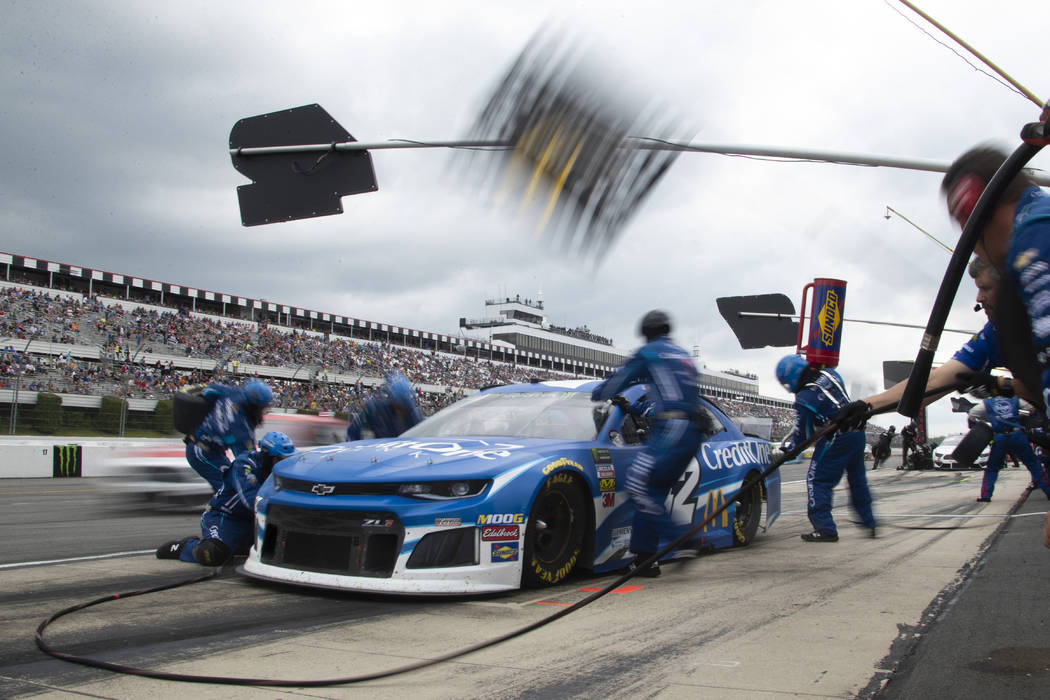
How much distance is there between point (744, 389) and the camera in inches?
296

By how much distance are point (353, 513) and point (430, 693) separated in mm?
1560

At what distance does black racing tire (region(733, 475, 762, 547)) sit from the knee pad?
3756 millimetres

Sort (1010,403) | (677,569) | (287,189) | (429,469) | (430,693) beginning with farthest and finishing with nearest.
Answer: (1010,403) < (287,189) < (677,569) < (429,469) < (430,693)

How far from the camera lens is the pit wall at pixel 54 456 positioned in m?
18.7

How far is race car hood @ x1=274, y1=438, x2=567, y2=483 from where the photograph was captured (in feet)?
13.5

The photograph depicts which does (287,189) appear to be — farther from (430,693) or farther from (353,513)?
(430,693)

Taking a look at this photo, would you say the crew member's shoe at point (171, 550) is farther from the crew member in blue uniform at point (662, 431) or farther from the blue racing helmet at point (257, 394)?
the crew member in blue uniform at point (662, 431)

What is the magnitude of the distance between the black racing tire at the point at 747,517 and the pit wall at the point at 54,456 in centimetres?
1537

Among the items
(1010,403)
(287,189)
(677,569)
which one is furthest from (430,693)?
(1010,403)

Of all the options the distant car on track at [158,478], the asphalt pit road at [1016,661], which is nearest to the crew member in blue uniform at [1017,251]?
the asphalt pit road at [1016,661]

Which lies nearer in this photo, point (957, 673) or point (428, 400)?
point (957, 673)

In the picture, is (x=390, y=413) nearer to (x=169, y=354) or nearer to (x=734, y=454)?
(x=734, y=454)

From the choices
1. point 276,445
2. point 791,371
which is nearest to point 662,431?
point 791,371

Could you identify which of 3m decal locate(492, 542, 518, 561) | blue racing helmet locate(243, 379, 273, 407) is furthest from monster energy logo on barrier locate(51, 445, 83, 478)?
3m decal locate(492, 542, 518, 561)
